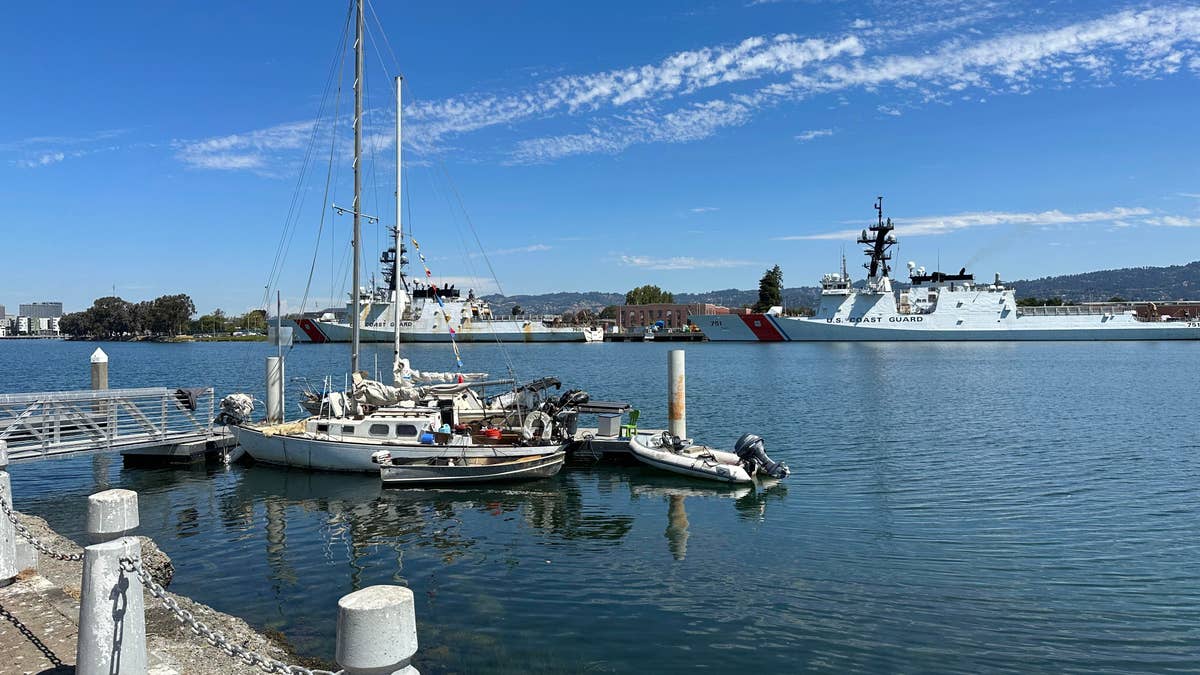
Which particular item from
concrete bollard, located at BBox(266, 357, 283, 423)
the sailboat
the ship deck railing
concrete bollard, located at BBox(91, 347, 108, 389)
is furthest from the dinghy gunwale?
the ship deck railing

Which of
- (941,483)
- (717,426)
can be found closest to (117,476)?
(717,426)

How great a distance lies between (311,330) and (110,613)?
115 metres

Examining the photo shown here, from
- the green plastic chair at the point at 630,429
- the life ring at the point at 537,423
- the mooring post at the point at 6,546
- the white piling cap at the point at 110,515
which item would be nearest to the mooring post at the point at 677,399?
the green plastic chair at the point at 630,429

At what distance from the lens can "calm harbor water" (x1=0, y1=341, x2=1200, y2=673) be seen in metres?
9.07

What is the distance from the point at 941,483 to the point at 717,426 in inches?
424

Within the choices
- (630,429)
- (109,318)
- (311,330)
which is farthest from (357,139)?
(109,318)

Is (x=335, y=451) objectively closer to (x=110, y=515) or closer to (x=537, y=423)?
(x=537, y=423)

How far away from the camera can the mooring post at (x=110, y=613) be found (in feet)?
14.7

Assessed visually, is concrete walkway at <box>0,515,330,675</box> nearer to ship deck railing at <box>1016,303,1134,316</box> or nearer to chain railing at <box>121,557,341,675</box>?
chain railing at <box>121,557,341,675</box>

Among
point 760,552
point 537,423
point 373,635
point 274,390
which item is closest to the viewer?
point 373,635

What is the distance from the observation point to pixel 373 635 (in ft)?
11.6

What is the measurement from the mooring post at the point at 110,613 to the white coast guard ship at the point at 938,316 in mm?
97842

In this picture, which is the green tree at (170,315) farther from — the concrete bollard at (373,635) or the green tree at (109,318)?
the concrete bollard at (373,635)

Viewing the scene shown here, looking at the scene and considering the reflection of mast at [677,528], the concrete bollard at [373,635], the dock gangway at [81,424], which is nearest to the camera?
the concrete bollard at [373,635]
